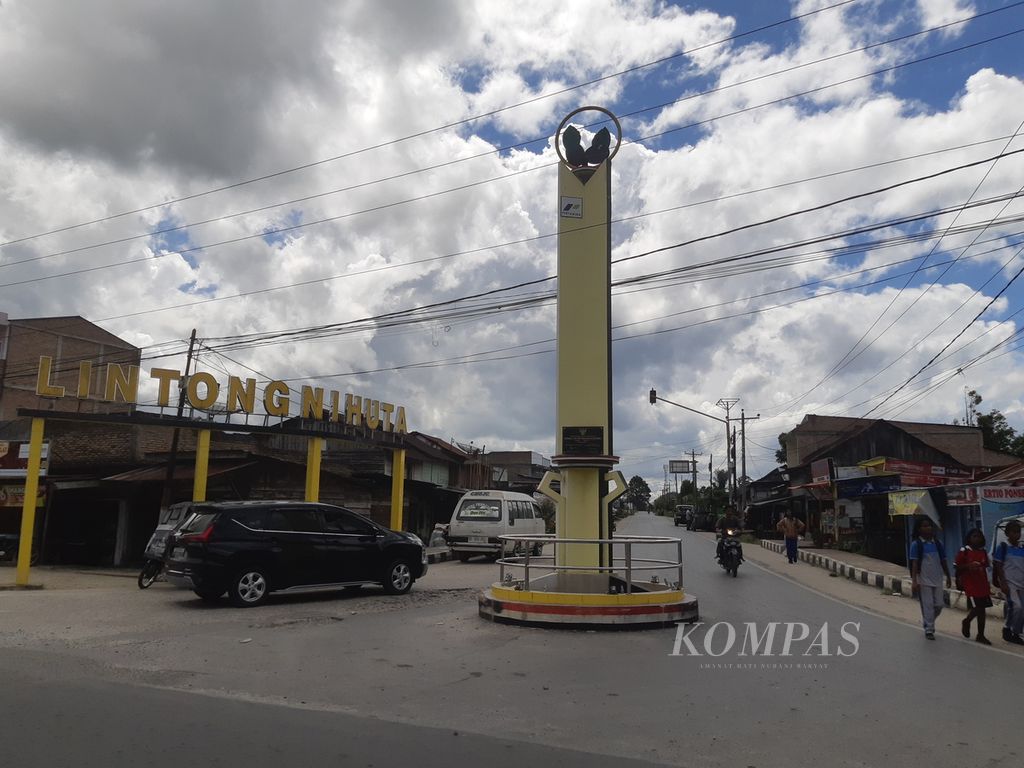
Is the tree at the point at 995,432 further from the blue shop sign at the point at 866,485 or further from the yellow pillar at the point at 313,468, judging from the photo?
the yellow pillar at the point at 313,468

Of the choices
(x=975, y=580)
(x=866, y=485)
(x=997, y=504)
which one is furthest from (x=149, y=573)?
(x=866, y=485)

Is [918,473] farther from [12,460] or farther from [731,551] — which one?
[12,460]

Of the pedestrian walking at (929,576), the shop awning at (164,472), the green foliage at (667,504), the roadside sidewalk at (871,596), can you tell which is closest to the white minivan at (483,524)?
the shop awning at (164,472)

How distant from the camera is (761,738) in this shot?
571 cm

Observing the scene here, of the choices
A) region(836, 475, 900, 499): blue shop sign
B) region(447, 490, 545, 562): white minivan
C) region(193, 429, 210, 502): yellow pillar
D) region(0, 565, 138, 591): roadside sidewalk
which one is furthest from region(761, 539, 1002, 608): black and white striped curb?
region(0, 565, 138, 591): roadside sidewalk

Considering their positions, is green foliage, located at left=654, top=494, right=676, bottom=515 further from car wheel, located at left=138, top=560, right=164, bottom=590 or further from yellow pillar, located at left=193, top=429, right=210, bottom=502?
car wheel, located at left=138, top=560, right=164, bottom=590

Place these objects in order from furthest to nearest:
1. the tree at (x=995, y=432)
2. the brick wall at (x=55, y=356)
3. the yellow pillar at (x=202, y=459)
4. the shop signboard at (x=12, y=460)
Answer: the tree at (x=995, y=432), the brick wall at (x=55, y=356), the shop signboard at (x=12, y=460), the yellow pillar at (x=202, y=459)

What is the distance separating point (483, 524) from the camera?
75.9 feet

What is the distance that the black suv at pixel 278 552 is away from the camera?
12.2m

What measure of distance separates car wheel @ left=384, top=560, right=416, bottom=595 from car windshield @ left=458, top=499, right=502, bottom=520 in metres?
8.80

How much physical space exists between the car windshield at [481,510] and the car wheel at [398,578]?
346 inches

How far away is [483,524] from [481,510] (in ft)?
1.60

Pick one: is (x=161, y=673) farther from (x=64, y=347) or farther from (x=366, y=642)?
(x=64, y=347)

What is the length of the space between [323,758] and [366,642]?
4394mm
